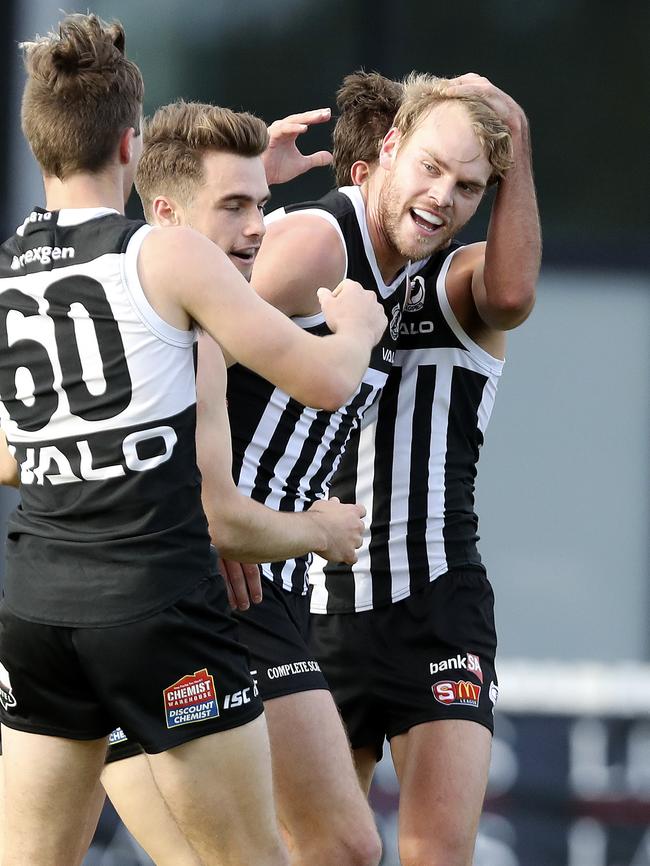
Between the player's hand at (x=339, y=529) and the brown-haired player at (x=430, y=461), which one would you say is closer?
the player's hand at (x=339, y=529)

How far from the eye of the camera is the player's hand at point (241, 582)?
3135 mm

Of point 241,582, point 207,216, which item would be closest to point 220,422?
point 241,582

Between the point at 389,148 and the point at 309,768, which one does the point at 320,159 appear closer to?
the point at 389,148

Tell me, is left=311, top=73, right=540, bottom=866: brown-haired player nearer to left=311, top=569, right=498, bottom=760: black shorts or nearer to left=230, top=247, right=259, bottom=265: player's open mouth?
left=311, top=569, right=498, bottom=760: black shorts

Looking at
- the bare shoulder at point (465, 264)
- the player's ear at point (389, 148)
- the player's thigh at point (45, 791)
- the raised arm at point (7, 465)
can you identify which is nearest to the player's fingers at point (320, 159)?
the player's ear at point (389, 148)

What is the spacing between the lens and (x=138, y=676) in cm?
258

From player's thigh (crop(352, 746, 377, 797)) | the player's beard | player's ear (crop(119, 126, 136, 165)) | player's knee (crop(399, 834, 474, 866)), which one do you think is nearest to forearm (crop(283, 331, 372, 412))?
player's ear (crop(119, 126, 136, 165))

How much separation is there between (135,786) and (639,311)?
177 inches

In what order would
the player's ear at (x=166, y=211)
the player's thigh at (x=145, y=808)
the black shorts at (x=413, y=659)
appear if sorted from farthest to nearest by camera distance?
the black shorts at (x=413, y=659)
the player's ear at (x=166, y=211)
the player's thigh at (x=145, y=808)

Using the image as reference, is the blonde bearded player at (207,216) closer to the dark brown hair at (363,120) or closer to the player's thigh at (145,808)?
the player's thigh at (145,808)

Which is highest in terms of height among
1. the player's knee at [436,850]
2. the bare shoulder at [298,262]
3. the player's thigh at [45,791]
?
the bare shoulder at [298,262]

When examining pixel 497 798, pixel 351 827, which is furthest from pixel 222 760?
pixel 497 798

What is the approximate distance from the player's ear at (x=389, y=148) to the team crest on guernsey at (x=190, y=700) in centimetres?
164

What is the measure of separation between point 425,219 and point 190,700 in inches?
59.0
